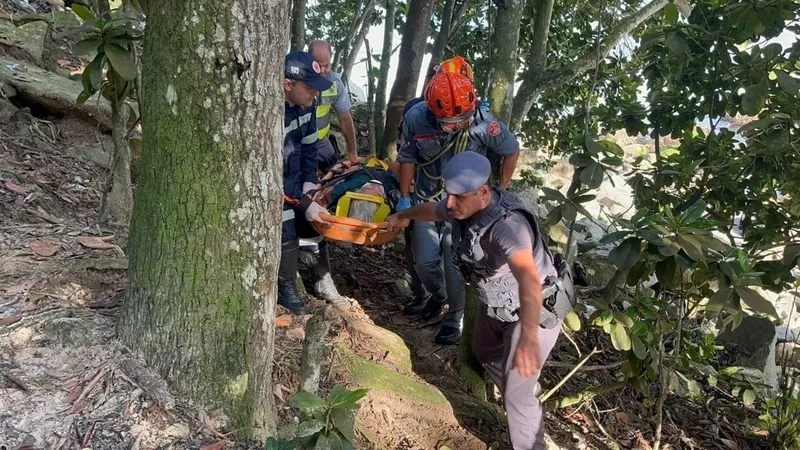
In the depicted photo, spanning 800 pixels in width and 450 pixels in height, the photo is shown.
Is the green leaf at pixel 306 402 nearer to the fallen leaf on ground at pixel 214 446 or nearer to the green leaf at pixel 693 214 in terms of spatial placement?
the fallen leaf on ground at pixel 214 446

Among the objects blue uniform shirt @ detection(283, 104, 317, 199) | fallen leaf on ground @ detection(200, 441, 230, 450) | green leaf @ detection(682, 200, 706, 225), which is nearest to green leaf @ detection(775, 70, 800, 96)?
green leaf @ detection(682, 200, 706, 225)

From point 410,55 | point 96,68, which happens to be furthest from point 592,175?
point 410,55

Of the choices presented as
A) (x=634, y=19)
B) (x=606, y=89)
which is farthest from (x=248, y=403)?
(x=606, y=89)

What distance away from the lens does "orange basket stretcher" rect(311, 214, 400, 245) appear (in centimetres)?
395

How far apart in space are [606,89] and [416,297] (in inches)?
140

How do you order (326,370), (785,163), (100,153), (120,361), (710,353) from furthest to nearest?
(100,153)
(710,353)
(785,163)
(326,370)
(120,361)

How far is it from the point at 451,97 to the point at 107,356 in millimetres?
2545

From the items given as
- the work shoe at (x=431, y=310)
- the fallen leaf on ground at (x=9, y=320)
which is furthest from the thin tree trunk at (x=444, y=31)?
the fallen leaf on ground at (x=9, y=320)

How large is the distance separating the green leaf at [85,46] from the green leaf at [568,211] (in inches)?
110

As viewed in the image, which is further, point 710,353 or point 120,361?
point 710,353

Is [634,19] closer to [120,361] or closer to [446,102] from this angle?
[446,102]

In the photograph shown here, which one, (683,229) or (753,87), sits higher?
(753,87)

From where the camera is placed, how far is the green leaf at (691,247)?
3.13 meters

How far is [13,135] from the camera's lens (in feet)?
16.7
